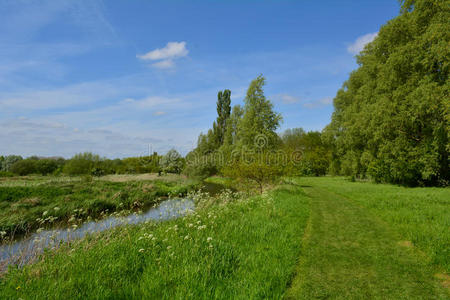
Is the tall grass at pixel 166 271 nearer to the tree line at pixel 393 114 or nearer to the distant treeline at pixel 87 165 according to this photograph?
the tree line at pixel 393 114

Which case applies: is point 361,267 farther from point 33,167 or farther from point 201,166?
point 33,167

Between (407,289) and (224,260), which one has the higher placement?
(224,260)

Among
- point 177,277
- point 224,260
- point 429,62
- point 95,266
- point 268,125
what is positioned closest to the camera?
point 177,277

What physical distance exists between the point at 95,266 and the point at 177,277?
5.97 ft

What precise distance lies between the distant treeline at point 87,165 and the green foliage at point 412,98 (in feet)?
157

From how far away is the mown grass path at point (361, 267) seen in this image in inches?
155

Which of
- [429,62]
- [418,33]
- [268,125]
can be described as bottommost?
[268,125]

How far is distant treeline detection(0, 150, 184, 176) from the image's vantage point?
43281 mm

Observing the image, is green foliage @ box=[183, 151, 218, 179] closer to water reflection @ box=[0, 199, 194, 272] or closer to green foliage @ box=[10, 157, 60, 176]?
green foliage @ box=[10, 157, 60, 176]

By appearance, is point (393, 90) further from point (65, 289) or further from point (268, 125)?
point (65, 289)

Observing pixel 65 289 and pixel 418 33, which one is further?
pixel 418 33

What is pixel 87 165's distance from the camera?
4422 cm

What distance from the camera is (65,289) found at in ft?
11.5

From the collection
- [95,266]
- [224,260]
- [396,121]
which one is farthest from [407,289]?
[396,121]
